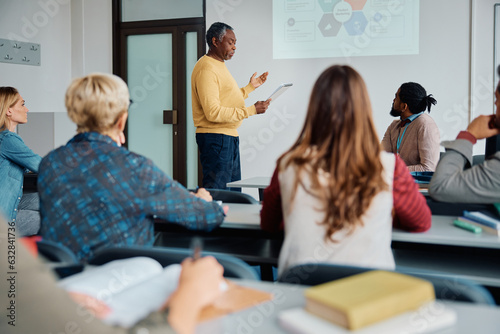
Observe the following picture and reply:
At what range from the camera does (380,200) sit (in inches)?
57.0

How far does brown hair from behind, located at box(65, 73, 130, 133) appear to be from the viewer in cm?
159

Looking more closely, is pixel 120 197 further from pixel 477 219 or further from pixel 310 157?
pixel 477 219

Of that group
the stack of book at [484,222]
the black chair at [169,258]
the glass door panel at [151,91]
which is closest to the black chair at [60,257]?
the black chair at [169,258]

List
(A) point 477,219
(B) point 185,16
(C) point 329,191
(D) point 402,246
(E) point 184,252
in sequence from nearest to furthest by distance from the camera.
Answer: (E) point 184,252
(C) point 329,191
(A) point 477,219
(D) point 402,246
(B) point 185,16

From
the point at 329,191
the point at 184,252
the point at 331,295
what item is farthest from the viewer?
the point at 329,191

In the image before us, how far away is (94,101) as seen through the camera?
5.23 feet

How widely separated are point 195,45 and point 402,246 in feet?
13.9

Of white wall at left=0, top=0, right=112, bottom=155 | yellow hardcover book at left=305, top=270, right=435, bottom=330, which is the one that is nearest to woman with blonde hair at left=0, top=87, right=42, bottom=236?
white wall at left=0, top=0, right=112, bottom=155

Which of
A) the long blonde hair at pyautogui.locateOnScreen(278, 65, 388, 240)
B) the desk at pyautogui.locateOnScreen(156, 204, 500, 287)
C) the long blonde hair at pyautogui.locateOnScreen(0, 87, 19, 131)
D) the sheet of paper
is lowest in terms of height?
the desk at pyautogui.locateOnScreen(156, 204, 500, 287)

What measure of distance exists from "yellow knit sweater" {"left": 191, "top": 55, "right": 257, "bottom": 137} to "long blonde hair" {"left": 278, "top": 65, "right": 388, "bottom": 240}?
228cm

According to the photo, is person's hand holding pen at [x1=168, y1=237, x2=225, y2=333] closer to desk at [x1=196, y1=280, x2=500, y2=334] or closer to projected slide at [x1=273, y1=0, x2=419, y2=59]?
desk at [x1=196, y1=280, x2=500, y2=334]

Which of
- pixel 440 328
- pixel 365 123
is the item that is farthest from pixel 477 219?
pixel 440 328

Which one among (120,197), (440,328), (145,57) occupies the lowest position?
(440,328)

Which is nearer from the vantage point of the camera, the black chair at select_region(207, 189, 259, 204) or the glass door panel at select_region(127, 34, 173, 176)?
the black chair at select_region(207, 189, 259, 204)
